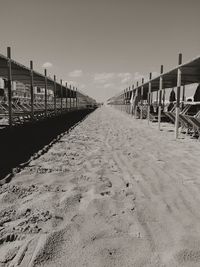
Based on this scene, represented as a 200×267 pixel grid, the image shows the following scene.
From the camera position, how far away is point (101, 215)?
283 cm

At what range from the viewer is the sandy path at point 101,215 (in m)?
2.11

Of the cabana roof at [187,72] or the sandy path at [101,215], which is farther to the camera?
the cabana roof at [187,72]

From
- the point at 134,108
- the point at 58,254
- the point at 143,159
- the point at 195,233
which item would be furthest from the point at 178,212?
the point at 134,108

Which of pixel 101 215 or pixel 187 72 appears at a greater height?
pixel 187 72

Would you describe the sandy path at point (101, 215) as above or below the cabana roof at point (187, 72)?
below

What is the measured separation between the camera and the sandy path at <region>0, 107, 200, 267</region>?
2109 millimetres

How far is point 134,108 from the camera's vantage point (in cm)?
2231

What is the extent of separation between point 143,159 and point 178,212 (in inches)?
107

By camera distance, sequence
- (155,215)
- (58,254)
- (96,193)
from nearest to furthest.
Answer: (58,254)
(155,215)
(96,193)

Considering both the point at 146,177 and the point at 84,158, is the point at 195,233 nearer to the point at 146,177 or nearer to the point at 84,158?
the point at 146,177

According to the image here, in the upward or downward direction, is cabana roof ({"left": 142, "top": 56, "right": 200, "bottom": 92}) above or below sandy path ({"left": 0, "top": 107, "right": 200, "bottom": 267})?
above

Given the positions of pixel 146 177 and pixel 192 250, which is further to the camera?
pixel 146 177

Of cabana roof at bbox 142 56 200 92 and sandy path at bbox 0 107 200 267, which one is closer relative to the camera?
sandy path at bbox 0 107 200 267

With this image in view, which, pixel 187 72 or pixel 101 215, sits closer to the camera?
pixel 101 215
